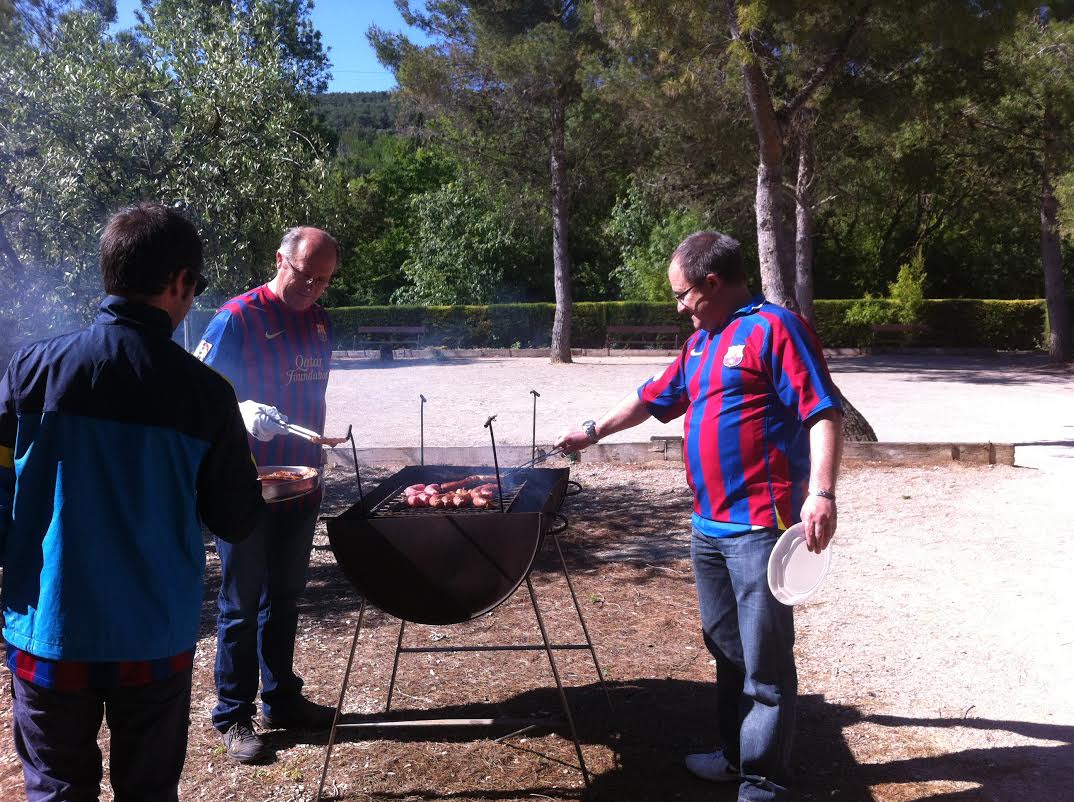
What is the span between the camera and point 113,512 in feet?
6.44

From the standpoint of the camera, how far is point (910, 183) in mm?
22688

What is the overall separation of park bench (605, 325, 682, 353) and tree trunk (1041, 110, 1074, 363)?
29.9 feet

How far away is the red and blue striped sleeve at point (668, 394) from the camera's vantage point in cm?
322

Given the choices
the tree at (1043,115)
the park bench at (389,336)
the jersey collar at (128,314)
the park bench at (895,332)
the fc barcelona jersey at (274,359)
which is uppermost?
the tree at (1043,115)

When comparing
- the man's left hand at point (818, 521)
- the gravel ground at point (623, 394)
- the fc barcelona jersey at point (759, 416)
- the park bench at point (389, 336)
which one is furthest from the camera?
the park bench at point (389, 336)

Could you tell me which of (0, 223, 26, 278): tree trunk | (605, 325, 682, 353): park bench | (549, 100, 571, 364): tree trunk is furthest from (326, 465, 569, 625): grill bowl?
(605, 325, 682, 353): park bench

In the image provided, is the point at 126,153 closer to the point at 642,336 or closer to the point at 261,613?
the point at 261,613

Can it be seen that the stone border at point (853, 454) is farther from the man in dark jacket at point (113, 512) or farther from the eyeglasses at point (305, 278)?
the man in dark jacket at point (113, 512)

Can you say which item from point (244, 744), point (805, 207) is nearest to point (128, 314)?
point (244, 744)

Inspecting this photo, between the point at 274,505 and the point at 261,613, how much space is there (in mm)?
449

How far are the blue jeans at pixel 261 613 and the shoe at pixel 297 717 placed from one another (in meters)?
0.02

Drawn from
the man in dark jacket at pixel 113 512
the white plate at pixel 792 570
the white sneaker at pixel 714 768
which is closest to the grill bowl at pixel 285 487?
the man in dark jacket at pixel 113 512

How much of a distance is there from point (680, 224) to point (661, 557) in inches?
895

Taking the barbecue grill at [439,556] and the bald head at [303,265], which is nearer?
the barbecue grill at [439,556]
